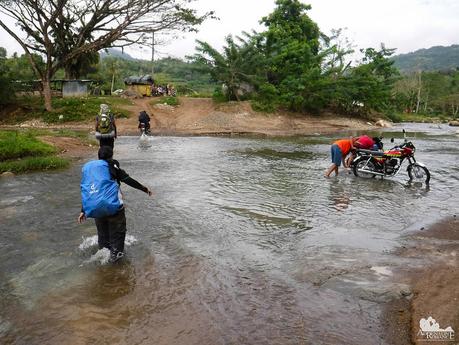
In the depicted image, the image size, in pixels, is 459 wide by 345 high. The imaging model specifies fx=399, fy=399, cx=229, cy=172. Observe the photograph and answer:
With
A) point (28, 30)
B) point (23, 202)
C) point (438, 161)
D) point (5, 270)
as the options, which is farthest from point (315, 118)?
point (5, 270)

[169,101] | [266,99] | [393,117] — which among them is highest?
[266,99]

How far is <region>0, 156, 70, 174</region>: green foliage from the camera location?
12.3m

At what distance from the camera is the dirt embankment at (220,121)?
2873 centimetres

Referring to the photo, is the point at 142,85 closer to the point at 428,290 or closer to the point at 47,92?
the point at 47,92

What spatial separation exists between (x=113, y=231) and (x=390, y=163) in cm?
954

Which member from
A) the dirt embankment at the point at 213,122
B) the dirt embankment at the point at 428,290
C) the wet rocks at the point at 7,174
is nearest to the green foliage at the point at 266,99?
the dirt embankment at the point at 213,122

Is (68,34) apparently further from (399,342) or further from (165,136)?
(399,342)

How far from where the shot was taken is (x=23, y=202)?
9.12 m

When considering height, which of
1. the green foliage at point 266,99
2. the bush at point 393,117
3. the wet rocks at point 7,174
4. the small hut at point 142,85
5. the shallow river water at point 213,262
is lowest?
the shallow river water at point 213,262

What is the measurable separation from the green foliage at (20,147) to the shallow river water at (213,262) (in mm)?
2624

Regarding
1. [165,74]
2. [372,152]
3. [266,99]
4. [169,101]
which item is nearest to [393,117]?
[266,99]

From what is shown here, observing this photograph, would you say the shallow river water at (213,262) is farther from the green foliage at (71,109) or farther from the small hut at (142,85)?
the small hut at (142,85)

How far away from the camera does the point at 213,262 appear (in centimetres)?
608

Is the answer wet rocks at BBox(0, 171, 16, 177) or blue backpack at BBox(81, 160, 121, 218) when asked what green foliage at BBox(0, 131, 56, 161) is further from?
blue backpack at BBox(81, 160, 121, 218)
